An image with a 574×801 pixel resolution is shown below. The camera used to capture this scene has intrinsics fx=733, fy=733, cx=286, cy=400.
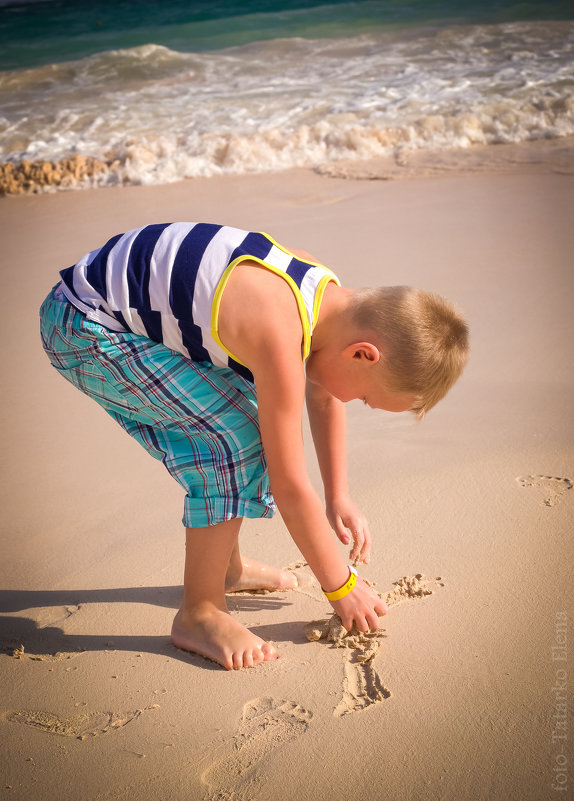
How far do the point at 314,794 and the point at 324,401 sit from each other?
0.88 m

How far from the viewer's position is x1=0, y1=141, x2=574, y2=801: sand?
54.6 inches

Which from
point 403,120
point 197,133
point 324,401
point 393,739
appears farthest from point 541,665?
point 197,133

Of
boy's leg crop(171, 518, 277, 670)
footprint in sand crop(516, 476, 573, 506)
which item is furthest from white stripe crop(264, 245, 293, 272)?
footprint in sand crop(516, 476, 573, 506)

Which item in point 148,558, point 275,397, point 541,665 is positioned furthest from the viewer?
point 148,558

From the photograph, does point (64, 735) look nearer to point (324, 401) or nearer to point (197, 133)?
point (324, 401)

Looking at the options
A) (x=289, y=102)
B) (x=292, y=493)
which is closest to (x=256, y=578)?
(x=292, y=493)

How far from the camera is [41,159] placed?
594cm

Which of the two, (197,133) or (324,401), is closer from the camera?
(324,401)

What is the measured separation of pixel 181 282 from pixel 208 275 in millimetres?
63

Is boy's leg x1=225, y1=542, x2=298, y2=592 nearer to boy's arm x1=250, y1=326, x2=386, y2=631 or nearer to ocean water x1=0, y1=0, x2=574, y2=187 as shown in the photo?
boy's arm x1=250, y1=326, x2=386, y2=631

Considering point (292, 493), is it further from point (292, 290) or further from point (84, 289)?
point (84, 289)

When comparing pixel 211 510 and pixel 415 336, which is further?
pixel 211 510

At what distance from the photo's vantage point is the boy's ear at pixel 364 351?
1511 millimetres

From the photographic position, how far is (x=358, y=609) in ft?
5.32
